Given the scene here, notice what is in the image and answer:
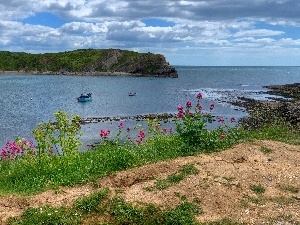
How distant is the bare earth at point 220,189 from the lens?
9.23 meters

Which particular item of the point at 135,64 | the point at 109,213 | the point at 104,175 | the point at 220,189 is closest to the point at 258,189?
the point at 220,189

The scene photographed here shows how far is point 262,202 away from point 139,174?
10.6 feet

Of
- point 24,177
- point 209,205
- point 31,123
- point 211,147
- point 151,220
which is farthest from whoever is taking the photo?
point 31,123

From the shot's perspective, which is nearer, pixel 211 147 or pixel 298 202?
pixel 298 202

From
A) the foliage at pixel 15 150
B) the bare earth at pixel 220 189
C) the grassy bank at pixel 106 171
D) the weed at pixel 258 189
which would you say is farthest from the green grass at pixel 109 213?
the foliage at pixel 15 150

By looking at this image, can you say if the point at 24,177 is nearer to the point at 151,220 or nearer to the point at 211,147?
the point at 151,220

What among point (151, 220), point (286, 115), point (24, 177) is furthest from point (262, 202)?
point (286, 115)

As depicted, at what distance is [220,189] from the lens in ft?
33.1

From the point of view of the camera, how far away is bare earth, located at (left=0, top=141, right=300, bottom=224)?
9227mm

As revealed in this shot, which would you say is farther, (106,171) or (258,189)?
(106,171)

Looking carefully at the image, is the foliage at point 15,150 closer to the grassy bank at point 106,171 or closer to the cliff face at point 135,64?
the grassy bank at point 106,171

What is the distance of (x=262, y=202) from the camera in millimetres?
9664

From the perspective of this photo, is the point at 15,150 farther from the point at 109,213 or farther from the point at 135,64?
the point at 135,64

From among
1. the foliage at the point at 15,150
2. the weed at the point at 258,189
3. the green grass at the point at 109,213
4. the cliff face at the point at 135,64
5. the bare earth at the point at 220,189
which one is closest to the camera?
the green grass at the point at 109,213
